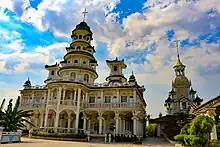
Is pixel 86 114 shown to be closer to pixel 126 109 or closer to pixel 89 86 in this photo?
pixel 89 86

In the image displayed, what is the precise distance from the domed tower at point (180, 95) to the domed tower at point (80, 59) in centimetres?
3229

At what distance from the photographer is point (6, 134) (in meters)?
20.5

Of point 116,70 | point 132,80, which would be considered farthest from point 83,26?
point 132,80

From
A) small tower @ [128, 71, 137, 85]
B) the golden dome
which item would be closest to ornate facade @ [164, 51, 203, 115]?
the golden dome

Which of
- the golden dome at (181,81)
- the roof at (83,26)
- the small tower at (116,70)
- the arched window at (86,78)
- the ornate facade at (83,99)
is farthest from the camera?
the golden dome at (181,81)

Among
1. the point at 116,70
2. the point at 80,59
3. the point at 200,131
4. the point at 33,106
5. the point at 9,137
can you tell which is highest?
the point at 80,59

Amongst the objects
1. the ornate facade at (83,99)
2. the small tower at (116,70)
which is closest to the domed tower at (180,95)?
the small tower at (116,70)

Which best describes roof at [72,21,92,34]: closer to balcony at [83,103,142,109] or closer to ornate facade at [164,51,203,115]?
balcony at [83,103,142,109]

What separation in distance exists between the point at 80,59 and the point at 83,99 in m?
7.46

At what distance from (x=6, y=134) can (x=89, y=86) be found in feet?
54.2

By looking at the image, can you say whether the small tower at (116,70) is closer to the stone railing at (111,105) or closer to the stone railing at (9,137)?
the stone railing at (111,105)

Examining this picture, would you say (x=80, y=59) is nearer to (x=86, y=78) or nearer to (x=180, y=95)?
(x=86, y=78)

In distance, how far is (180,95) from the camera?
62.5m

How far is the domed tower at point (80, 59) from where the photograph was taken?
36.1 meters
